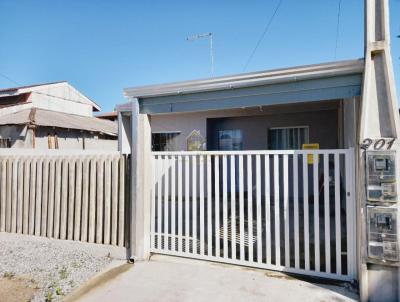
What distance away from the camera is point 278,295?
3.12 m

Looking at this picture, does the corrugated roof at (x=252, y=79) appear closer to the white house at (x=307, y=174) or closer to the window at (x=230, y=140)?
the white house at (x=307, y=174)

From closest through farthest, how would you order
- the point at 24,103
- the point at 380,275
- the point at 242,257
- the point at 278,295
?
1. the point at 380,275
2. the point at 278,295
3. the point at 242,257
4. the point at 24,103

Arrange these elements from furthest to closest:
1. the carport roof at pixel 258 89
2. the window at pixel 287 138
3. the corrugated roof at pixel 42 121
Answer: the corrugated roof at pixel 42 121 < the window at pixel 287 138 < the carport roof at pixel 258 89

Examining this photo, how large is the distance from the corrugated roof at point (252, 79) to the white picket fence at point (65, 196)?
1272mm

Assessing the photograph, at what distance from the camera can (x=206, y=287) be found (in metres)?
3.36

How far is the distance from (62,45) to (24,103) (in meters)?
5.27

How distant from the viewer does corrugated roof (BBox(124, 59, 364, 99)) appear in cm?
321

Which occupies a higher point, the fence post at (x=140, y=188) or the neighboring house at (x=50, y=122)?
the neighboring house at (x=50, y=122)

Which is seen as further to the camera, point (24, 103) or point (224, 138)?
point (24, 103)

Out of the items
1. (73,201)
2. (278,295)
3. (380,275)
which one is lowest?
(278,295)

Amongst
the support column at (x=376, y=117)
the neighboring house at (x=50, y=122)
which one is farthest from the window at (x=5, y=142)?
the support column at (x=376, y=117)

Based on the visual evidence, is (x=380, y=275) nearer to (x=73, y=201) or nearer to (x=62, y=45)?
(x=73, y=201)

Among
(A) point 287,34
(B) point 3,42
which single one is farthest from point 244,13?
(B) point 3,42

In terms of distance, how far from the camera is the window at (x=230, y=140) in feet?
31.2
